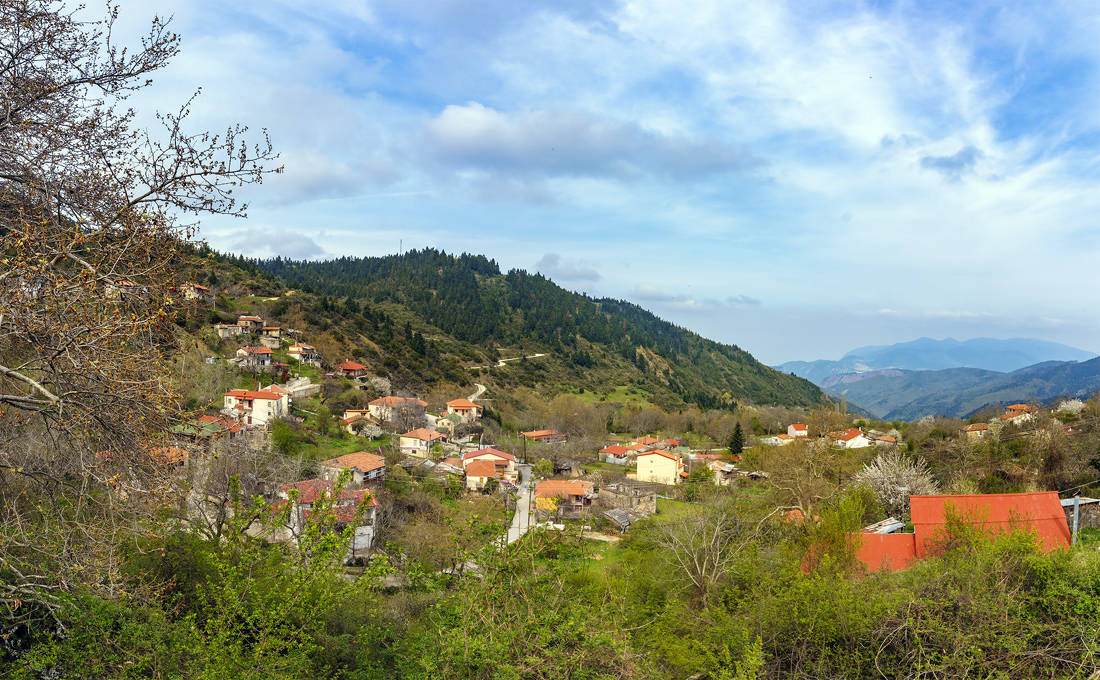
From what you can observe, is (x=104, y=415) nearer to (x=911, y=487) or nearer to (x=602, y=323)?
(x=911, y=487)

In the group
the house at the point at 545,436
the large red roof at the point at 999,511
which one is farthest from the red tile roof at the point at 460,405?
the large red roof at the point at 999,511

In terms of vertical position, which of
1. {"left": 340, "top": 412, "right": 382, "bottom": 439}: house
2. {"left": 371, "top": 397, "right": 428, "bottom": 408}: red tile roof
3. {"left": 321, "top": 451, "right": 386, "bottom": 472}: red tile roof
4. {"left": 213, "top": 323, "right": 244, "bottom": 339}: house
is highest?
{"left": 213, "top": 323, "right": 244, "bottom": 339}: house

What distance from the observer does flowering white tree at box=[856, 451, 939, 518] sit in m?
29.0

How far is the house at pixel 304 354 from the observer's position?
55.4 m

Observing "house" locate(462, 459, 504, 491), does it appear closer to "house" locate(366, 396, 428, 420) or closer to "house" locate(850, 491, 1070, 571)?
"house" locate(366, 396, 428, 420)

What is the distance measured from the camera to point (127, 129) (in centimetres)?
521

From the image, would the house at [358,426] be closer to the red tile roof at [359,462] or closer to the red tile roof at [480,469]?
the red tile roof at [480,469]

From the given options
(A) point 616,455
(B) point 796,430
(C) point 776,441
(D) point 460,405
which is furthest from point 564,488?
(B) point 796,430

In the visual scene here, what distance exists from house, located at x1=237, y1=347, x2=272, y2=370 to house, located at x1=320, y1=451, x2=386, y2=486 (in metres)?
19.7

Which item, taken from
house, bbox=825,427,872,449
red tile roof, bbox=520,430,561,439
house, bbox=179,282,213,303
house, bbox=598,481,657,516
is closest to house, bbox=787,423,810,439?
house, bbox=825,427,872,449

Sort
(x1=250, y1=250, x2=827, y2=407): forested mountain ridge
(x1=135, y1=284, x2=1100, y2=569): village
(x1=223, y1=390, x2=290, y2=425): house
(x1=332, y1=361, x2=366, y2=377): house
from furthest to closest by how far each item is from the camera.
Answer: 1. (x1=250, y1=250, x2=827, y2=407): forested mountain ridge
2. (x1=332, y1=361, x2=366, y2=377): house
3. (x1=223, y1=390, x2=290, y2=425): house
4. (x1=135, y1=284, x2=1100, y2=569): village

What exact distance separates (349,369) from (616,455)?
2948cm

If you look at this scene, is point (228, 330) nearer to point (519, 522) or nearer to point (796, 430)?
point (519, 522)

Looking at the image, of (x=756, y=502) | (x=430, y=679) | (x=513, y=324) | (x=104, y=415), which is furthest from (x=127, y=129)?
(x=513, y=324)
